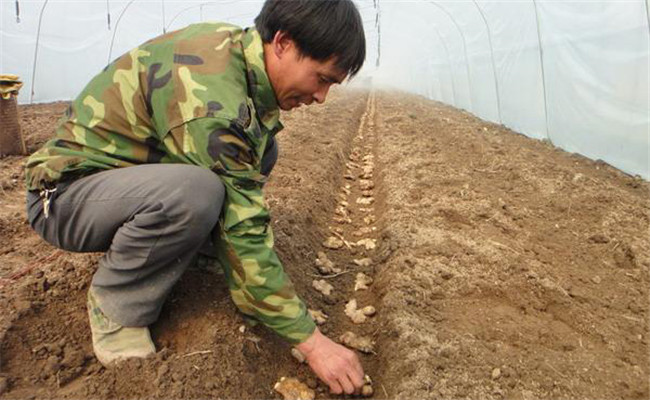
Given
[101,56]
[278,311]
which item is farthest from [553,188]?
[101,56]

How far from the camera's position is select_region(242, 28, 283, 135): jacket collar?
1.60 m

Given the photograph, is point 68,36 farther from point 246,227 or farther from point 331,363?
point 331,363

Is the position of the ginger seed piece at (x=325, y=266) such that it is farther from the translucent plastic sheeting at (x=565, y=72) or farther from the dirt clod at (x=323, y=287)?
the translucent plastic sheeting at (x=565, y=72)

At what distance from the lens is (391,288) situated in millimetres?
2398

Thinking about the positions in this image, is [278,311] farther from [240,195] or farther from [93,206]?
[93,206]

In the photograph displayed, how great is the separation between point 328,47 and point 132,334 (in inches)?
48.3

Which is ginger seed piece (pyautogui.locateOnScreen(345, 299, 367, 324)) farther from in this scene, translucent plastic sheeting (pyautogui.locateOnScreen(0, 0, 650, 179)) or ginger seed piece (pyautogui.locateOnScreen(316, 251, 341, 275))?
translucent plastic sheeting (pyautogui.locateOnScreen(0, 0, 650, 179))

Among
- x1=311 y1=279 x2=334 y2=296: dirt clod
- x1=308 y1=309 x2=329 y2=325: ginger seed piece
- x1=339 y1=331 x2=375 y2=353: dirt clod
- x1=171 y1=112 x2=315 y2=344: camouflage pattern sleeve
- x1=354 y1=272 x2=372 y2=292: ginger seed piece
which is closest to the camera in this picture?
x1=171 y1=112 x2=315 y2=344: camouflage pattern sleeve

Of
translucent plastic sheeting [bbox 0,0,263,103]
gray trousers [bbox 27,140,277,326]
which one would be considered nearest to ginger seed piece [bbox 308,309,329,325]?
gray trousers [bbox 27,140,277,326]

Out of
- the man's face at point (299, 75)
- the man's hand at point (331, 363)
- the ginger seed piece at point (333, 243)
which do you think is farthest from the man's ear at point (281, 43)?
the ginger seed piece at point (333, 243)

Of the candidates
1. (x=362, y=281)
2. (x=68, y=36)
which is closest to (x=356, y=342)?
(x=362, y=281)

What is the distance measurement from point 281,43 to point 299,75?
0.12m

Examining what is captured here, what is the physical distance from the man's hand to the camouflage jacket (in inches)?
1.8

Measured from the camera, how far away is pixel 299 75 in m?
1.62
